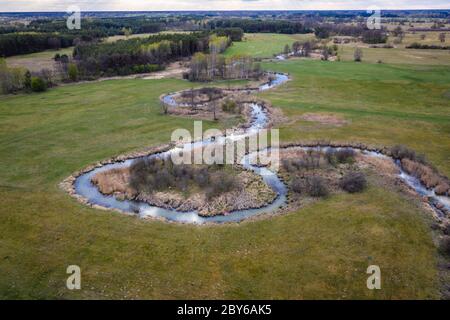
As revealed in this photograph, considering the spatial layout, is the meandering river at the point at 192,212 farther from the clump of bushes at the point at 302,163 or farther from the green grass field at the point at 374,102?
the green grass field at the point at 374,102

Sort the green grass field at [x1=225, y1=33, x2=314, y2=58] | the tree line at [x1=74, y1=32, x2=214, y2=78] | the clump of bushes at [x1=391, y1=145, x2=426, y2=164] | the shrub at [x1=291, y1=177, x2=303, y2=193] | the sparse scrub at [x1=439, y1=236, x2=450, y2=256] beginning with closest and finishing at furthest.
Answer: the sparse scrub at [x1=439, y1=236, x2=450, y2=256], the shrub at [x1=291, y1=177, x2=303, y2=193], the clump of bushes at [x1=391, y1=145, x2=426, y2=164], the tree line at [x1=74, y1=32, x2=214, y2=78], the green grass field at [x1=225, y1=33, x2=314, y2=58]

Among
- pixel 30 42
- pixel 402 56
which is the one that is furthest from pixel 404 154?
pixel 30 42

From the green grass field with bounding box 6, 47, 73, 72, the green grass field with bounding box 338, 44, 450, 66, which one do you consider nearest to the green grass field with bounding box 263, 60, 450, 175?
the green grass field with bounding box 338, 44, 450, 66

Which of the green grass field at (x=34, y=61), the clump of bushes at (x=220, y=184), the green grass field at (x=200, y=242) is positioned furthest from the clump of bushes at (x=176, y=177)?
the green grass field at (x=34, y=61)

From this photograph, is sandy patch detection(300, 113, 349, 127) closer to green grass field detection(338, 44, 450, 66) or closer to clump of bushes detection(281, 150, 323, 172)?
clump of bushes detection(281, 150, 323, 172)

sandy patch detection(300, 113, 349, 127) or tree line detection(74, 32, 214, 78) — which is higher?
tree line detection(74, 32, 214, 78)

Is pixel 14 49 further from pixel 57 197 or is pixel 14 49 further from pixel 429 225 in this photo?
pixel 429 225
